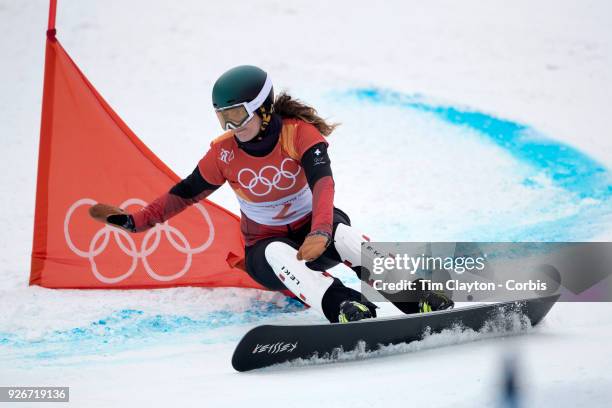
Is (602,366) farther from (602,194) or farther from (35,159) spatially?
(35,159)

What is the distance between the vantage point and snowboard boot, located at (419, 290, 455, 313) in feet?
12.6

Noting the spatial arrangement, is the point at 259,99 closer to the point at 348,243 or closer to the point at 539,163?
the point at 348,243

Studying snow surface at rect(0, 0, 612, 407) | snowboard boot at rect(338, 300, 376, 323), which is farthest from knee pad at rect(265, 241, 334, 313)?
snow surface at rect(0, 0, 612, 407)

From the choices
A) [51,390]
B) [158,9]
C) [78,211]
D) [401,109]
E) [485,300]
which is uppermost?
[158,9]

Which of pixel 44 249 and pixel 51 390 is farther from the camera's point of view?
pixel 44 249

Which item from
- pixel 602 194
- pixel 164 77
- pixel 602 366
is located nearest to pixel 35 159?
pixel 164 77

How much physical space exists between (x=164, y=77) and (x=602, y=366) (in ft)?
22.6

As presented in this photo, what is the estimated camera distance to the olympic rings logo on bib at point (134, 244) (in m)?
5.01

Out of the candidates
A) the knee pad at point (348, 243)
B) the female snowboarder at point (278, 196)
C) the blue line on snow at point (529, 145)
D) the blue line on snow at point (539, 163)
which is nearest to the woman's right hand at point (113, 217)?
the female snowboarder at point (278, 196)

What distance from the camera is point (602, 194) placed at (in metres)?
6.23

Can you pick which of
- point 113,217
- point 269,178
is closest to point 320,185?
point 269,178

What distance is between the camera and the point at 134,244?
16.5 feet

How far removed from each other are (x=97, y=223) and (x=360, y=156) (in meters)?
2.99

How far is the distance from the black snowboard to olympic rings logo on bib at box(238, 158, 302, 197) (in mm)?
934
